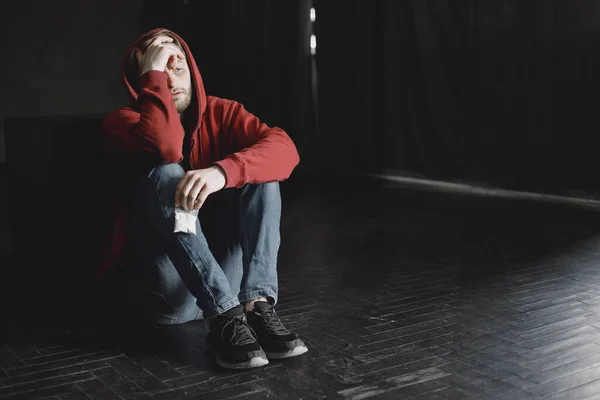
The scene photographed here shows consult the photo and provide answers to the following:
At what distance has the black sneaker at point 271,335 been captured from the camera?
2.68 m

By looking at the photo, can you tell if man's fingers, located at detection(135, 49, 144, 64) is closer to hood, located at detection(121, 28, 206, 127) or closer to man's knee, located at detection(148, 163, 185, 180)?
hood, located at detection(121, 28, 206, 127)

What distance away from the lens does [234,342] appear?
259 centimetres

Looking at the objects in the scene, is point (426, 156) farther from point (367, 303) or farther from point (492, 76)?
point (367, 303)

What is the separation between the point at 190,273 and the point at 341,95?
5.32 meters

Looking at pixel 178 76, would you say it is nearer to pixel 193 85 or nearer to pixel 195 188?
pixel 193 85

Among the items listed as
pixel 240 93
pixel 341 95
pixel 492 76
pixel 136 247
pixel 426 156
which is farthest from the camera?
pixel 240 93

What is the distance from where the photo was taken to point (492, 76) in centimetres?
653

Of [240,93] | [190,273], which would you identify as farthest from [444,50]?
[190,273]

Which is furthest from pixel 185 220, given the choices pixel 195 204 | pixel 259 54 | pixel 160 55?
pixel 259 54

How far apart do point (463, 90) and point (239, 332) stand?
15.2 ft

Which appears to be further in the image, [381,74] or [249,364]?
[381,74]

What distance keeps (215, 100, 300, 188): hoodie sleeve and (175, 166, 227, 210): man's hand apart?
0.06 meters

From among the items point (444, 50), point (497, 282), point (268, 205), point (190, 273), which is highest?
point (444, 50)

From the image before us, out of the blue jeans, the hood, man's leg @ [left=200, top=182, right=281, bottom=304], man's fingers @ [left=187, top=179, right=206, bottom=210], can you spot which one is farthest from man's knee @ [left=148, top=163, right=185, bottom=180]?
the hood
